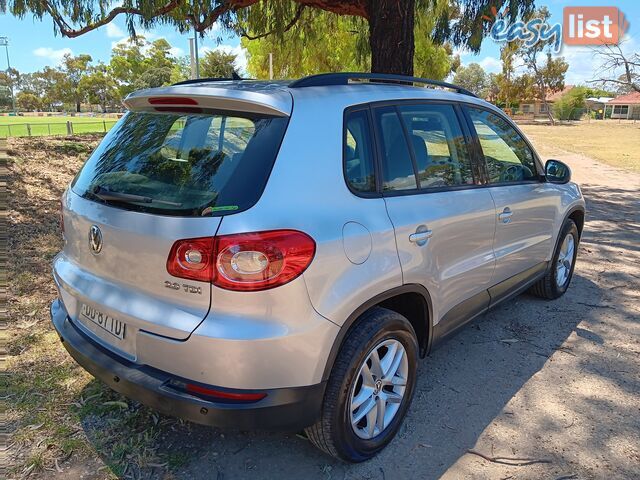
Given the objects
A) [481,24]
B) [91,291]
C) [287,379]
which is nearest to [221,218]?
[287,379]

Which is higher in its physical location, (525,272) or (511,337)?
(525,272)

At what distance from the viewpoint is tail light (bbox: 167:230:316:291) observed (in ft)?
6.63

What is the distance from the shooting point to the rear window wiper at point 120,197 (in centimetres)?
225

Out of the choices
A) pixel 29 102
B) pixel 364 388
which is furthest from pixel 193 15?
pixel 29 102

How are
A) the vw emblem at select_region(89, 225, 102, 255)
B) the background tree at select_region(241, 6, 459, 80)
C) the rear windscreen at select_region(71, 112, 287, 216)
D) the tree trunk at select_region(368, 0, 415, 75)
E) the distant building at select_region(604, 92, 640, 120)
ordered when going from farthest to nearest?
the distant building at select_region(604, 92, 640, 120) < the background tree at select_region(241, 6, 459, 80) < the tree trunk at select_region(368, 0, 415, 75) < the vw emblem at select_region(89, 225, 102, 255) < the rear windscreen at select_region(71, 112, 287, 216)

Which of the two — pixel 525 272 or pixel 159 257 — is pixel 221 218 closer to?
pixel 159 257

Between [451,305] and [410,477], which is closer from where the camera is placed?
[410,477]

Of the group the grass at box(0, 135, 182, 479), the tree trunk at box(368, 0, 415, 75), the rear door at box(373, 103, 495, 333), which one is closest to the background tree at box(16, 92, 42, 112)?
the tree trunk at box(368, 0, 415, 75)

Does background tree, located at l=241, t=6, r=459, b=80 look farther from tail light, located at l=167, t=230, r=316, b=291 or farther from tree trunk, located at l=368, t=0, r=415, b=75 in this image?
tail light, located at l=167, t=230, r=316, b=291

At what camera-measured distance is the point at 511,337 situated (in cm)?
407

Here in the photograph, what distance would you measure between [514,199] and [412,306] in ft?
4.53

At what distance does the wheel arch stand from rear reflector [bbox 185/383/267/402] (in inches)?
17.6

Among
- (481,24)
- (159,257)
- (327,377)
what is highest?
(481,24)

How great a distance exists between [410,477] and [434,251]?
1176mm
